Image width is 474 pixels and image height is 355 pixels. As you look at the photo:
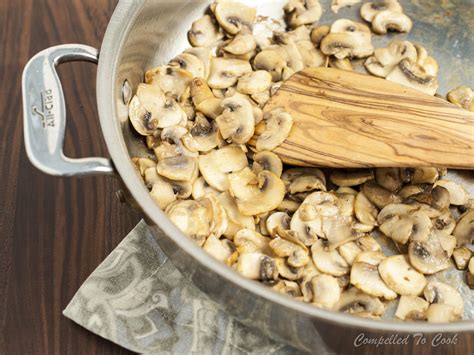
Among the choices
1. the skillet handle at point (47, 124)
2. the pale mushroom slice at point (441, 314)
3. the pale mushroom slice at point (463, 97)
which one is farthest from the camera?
the pale mushroom slice at point (463, 97)

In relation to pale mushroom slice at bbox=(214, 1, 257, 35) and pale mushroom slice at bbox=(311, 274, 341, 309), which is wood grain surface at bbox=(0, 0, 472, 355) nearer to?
pale mushroom slice at bbox=(311, 274, 341, 309)

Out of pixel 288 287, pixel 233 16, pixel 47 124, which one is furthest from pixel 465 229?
pixel 47 124

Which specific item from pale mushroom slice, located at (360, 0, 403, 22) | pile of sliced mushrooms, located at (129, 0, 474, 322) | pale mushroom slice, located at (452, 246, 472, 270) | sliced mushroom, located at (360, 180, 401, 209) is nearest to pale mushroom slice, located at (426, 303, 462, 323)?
pile of sliced mushrooms, located at (129, 0, 474, 322)

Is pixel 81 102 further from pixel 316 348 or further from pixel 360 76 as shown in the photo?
pixel 316 348

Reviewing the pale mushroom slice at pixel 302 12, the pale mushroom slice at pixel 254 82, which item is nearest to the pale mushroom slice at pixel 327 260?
the pale mushroom slice at pixel 254 82

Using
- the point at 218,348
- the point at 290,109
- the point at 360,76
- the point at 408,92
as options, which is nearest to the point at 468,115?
the point at 408,92

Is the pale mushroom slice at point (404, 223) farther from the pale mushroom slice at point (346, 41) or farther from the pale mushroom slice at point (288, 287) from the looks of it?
the pale mushroom slice at point (346, 41)
